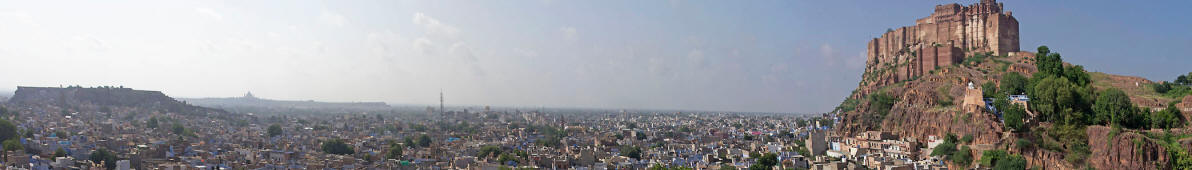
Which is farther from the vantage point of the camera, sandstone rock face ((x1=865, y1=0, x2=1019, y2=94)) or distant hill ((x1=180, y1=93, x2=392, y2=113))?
distant hill ((x1=180, y1=93, x2=392, y2=113))

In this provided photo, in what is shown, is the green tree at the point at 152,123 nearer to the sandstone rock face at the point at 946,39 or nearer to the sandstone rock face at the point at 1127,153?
the sandstone rock face at the point at 946,39

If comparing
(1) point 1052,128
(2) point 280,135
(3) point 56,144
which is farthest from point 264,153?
(1) point 1052,128

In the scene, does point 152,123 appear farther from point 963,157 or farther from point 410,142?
point 963,157

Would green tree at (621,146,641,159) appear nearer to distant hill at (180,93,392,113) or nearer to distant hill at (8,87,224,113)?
distant hill at (8,87,224,113)

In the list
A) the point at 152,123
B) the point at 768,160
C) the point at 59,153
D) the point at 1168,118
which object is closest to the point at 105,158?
the point at 59,153

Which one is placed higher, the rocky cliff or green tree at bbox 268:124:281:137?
the rocky cliff

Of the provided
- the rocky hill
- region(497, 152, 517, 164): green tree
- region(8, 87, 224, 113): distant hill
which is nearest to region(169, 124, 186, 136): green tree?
region(8, 87, 224, 113): distant hill

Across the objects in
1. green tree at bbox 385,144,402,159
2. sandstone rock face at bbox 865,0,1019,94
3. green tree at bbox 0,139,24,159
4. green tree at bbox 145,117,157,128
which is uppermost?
sandstone rock face at bbox 865,0,1019,94
